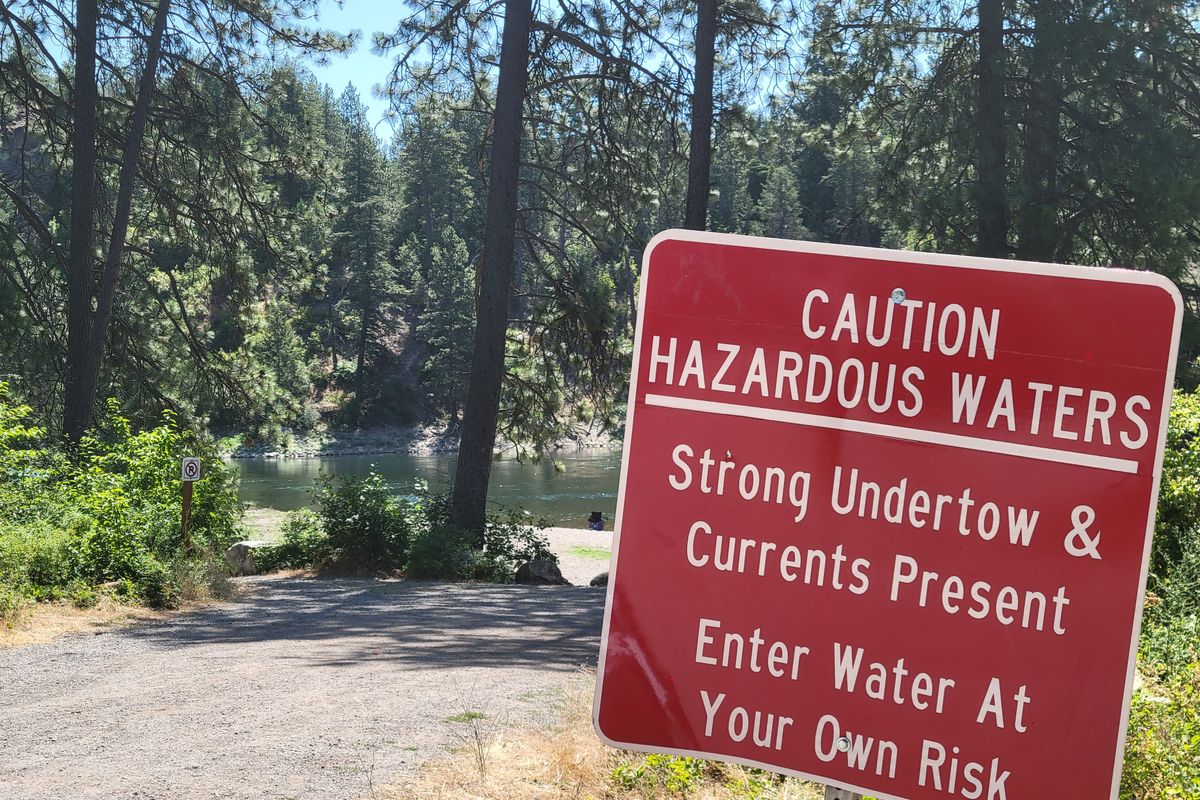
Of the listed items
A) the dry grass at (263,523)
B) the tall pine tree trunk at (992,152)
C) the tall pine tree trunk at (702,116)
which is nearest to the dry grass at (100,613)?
the tall pine tree trunk at (702,116)

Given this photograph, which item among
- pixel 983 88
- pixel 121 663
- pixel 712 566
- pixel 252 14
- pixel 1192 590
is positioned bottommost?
pixel 121 663

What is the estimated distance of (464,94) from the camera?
62.3 ft

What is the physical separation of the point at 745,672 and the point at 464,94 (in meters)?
18.1

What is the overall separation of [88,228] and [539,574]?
921 cm

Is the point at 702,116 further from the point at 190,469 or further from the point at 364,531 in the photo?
the point at 190,469

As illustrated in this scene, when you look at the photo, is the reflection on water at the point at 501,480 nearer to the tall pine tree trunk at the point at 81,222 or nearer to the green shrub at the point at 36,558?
the tall pine tree trunk at the point at 81,222

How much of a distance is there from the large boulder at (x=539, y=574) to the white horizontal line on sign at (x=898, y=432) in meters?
14.0

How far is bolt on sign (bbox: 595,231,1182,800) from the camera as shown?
179cm

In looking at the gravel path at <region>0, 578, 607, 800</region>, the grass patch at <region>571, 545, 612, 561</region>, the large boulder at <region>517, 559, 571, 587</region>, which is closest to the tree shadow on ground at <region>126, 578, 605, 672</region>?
the gravel path at <region>0, 578, 607, 800</region>

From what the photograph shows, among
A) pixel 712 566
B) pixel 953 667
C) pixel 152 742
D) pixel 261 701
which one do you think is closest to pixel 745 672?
pixel 712 566

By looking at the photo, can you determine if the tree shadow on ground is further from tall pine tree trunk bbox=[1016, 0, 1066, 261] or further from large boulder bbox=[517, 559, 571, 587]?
tall pine tree trunk bbox=[1016, 0, 1066, 261]

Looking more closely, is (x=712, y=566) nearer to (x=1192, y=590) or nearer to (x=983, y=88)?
(x=1192, y=590)

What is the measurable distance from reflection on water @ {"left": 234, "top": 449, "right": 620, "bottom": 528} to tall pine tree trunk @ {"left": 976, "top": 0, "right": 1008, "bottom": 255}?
17294 mm

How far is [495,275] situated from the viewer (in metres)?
17.5
